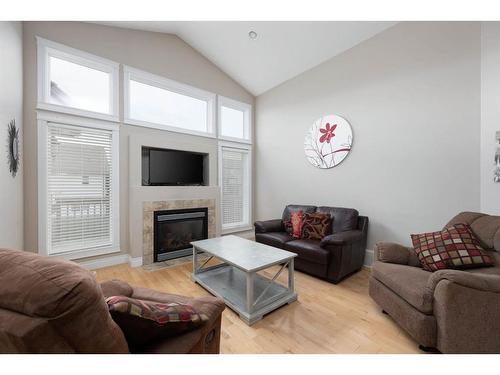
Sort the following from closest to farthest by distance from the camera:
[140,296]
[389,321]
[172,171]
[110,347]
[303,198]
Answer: [110,347], [140,296], [389,321], [172,171], [303,198]

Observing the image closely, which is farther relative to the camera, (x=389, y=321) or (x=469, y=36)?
(x=469, y=36)

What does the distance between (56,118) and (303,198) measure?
373cm

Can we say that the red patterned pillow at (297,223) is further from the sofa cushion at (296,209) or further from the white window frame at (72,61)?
the white window frame at (72,61)

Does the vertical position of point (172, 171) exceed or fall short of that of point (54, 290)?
it exceeds it

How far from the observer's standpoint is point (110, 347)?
2.46ft

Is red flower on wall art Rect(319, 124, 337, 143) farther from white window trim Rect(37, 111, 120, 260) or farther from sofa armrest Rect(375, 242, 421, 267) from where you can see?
white window trim Rect(37, 111, 120, 260)

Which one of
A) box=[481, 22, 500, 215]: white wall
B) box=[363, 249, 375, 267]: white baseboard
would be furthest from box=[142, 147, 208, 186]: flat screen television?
box=[481, 22, 500, 215]: white wall

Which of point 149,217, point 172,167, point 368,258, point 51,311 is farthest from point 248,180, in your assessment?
point 51,311

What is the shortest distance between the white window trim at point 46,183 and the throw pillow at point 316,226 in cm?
274

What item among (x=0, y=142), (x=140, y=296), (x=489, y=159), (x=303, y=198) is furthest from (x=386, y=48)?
(x=0, y=142)

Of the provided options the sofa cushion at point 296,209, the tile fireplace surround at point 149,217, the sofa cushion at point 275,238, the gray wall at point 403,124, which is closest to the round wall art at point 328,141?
the gray wall at point 403,124

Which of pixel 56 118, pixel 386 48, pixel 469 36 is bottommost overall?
pixel 56 118

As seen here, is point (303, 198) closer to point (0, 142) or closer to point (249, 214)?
point (249, 214)

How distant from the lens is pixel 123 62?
3217mm
